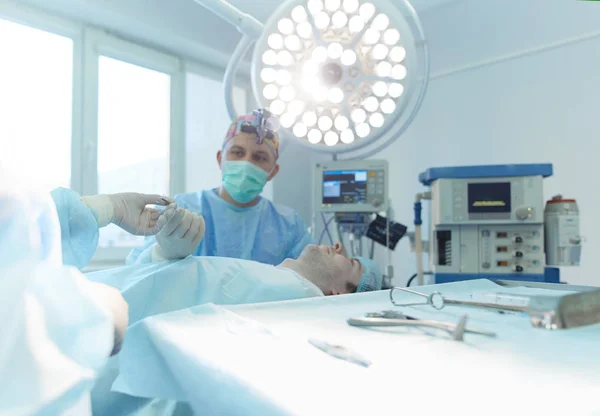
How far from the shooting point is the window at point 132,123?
7.13 feet

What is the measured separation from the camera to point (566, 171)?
85.8 inches

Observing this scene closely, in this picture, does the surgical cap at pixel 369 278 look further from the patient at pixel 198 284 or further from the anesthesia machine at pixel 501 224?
the anesthesia machine at pixel 501 224

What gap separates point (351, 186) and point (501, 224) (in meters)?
0.62

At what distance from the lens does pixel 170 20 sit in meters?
2.46

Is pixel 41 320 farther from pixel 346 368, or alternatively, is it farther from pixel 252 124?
pixel 252 124

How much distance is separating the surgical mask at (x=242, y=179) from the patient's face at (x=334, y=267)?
0.42 metres

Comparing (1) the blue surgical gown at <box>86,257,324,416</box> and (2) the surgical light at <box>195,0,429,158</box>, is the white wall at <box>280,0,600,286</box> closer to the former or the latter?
(2) the surgical light at <box>195,0,429,158</box>

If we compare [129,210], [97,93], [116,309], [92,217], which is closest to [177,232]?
[129,210]

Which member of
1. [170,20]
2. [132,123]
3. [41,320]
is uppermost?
[170,20]

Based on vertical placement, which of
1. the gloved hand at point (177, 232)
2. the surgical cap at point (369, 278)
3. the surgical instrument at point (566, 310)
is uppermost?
the gloved hand at point (177, 232)

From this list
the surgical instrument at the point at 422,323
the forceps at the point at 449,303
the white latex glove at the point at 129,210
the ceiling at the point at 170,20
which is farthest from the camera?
the ceiling at the point at 170,20

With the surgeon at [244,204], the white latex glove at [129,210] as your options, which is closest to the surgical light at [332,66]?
the surgeon at [244,204]

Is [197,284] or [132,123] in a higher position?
[132,123]

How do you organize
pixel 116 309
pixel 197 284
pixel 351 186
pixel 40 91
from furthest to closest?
pixel 351 186, pixel 40 91, pixel 197 284, pixel 116 309
